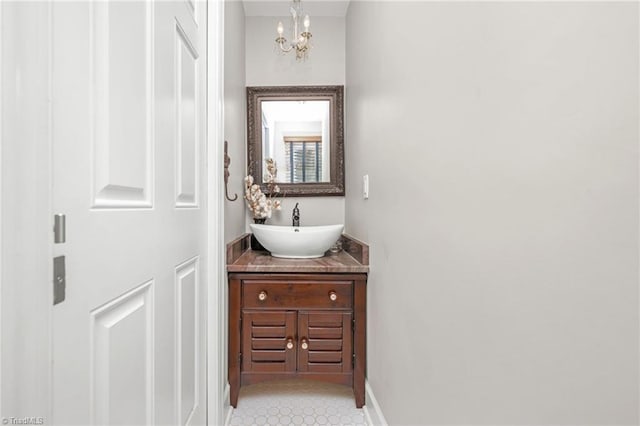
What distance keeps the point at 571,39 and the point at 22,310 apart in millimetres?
887

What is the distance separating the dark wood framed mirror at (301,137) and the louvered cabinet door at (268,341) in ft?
2.98

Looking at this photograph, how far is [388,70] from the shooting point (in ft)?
3.91

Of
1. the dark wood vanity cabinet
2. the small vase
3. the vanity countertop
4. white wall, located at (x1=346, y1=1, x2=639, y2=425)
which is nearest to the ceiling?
white wall, located at (x1=346, y1=1, x2=639, y2=425)

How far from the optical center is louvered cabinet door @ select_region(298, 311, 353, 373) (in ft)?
5.05

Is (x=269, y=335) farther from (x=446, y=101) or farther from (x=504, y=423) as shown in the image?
(x=446, y=101)

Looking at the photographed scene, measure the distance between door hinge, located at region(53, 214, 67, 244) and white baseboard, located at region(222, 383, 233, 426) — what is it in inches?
47.1

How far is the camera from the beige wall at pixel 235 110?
1.50 meters

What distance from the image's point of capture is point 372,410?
140 centimetres

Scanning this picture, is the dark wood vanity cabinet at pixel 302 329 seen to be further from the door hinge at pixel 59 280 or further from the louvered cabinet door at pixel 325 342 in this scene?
the door hinge at pixel 59 280

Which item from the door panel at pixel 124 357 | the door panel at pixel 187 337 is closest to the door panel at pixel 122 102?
the door panel at pixel 124 357

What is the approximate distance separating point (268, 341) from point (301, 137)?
53.4 inches

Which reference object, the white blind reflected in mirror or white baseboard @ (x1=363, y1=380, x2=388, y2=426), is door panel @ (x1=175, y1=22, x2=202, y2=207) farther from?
white baseboard @ (x1=363, y1=380, x2=388, y2=426)

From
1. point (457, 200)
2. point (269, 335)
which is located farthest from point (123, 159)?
point (269, 335)

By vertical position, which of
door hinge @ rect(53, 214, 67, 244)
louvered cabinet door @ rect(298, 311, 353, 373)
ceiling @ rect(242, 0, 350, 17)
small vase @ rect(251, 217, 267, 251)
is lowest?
louvered cabinet door @ rect(298, 311, 353, 373)
